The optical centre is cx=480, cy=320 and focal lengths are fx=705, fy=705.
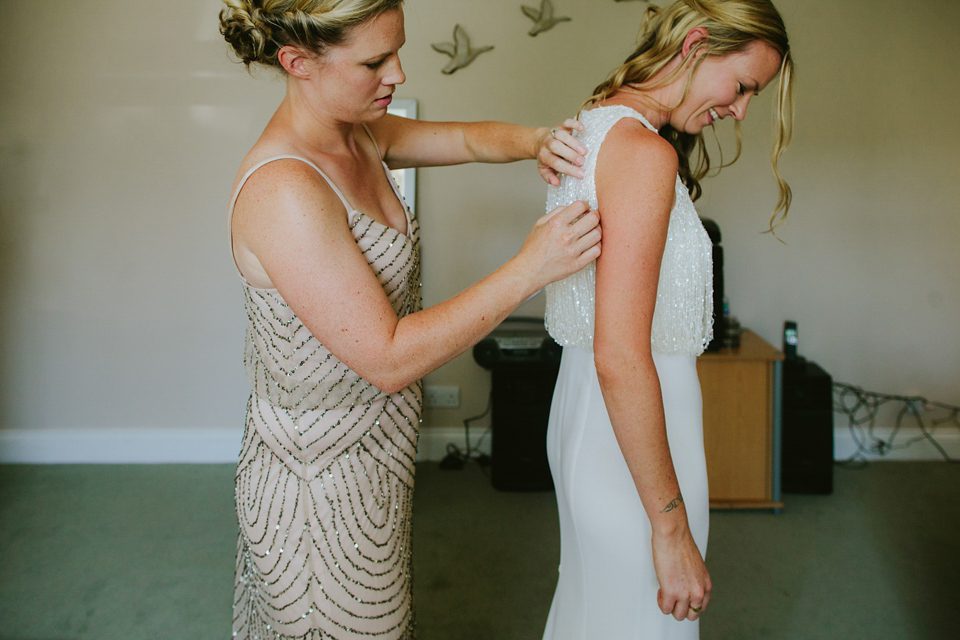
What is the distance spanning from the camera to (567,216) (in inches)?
38.7

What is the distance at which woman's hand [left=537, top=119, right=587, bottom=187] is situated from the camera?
1.09 m

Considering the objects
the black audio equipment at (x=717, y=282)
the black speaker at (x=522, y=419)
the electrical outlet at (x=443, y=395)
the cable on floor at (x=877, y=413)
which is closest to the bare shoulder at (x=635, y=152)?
the black audio equipment at (x=717, y=282)

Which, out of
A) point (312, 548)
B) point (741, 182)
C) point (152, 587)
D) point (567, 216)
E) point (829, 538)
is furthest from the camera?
point (741, 182)

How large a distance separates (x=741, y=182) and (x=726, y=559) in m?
1.69

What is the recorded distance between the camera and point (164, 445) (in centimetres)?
341

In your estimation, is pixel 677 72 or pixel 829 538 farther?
pixel 829 538

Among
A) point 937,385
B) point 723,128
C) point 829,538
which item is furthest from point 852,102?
point 829,538

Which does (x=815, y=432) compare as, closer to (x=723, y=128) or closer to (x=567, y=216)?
(x=723, y=128)

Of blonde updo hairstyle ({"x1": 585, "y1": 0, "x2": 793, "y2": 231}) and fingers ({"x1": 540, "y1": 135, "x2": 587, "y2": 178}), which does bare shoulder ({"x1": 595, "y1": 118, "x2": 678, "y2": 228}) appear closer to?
fingers ({"x1": 540, "y1": 135, "x2": 587, "y2": 178})

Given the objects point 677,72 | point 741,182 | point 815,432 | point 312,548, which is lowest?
point 815,432

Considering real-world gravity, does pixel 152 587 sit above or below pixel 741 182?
below

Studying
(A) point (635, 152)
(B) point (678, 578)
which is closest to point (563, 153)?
(A) point (635, 152)

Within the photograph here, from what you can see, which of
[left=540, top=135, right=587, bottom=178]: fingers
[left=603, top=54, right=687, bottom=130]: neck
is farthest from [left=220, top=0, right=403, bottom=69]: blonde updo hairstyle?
[left=603, top=54, right=687, bottom=130]: neck

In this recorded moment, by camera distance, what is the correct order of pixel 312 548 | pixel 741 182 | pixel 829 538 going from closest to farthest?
pixel 312 548 → pixel 829 538 → pixel 741 182
